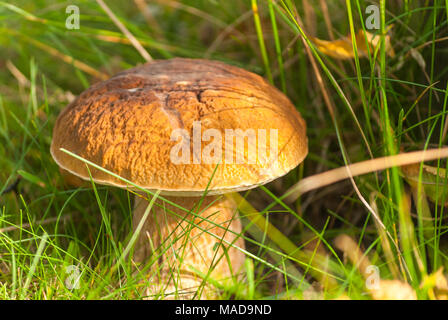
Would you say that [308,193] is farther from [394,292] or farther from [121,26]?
[121,26]

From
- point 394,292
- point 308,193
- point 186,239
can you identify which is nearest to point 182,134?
point 186,239

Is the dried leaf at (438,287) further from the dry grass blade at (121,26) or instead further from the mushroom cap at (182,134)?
the dry grass blade at (121,26)

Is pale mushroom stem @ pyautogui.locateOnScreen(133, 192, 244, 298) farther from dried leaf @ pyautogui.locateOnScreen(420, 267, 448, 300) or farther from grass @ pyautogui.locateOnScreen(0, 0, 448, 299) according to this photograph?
dried leaf @ pyautogui.locateOnScreen(420, 267, 448, 300)

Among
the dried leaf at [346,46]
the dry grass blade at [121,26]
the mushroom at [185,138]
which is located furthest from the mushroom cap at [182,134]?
the dry grass blade at [121,26]

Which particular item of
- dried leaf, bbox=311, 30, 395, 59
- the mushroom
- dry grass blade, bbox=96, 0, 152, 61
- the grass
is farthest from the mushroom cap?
dry grass blade, bbox=96, 0, 152, 61
